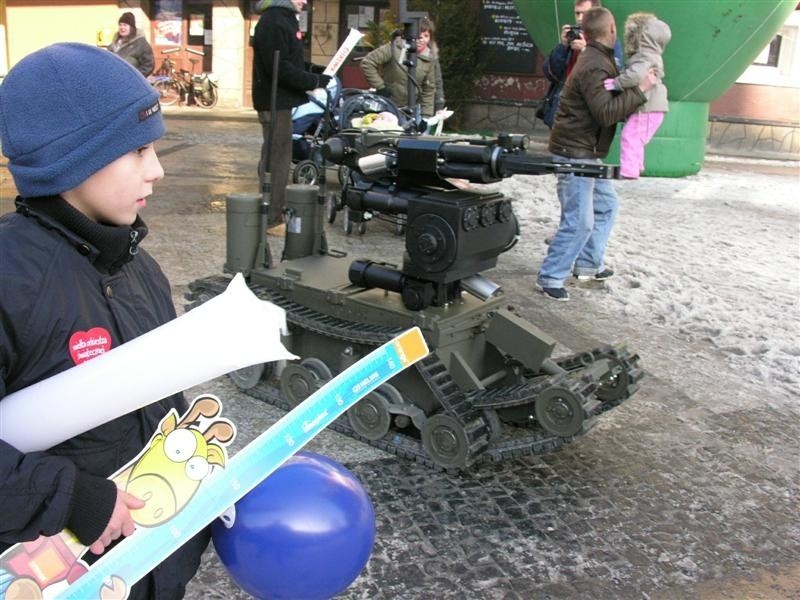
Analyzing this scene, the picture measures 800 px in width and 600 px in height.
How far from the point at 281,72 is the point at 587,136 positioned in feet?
8.84

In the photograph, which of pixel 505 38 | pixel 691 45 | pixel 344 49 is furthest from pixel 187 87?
pixel 344 49

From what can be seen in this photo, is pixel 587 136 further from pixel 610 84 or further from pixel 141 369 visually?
pixel 141 369

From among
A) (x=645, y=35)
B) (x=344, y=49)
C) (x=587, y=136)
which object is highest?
(x=645, y=35)

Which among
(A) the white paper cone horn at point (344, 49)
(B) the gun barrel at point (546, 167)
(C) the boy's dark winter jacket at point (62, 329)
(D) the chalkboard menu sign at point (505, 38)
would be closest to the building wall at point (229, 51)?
(D) the chalkboard menu sign at point (505, 38)

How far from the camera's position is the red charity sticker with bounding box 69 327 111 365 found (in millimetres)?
1563

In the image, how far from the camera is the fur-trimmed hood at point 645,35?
21.3ft

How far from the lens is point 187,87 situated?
2122cm

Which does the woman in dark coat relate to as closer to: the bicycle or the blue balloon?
the blue balloon

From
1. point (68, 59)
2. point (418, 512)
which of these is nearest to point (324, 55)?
point (418, 512)

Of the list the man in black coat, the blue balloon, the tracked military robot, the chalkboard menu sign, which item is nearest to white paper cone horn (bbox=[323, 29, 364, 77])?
the man in black coat

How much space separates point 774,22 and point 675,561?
11.0m

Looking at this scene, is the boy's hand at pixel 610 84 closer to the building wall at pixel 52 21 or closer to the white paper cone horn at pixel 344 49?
the white paper cone horn at pixel 344 49

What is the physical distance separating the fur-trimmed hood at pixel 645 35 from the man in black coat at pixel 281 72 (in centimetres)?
255

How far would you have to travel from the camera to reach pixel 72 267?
5.22ft
